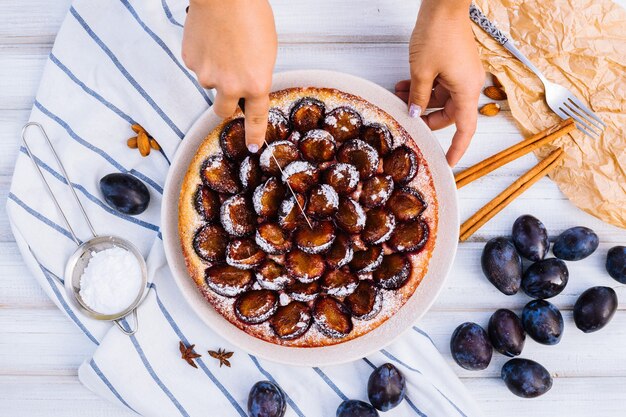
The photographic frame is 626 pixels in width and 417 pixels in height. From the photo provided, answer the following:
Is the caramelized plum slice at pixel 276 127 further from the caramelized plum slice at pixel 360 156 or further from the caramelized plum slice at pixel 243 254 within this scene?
the caramelized plum slice at pixel 243 254

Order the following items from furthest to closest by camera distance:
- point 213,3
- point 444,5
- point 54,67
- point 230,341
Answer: point 54,67
point 230,341
point 444,5
point 213,3

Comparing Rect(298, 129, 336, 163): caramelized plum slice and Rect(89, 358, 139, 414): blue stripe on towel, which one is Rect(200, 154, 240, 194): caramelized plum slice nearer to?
Rect(298, 129, 336, 163): caramelized plum slice

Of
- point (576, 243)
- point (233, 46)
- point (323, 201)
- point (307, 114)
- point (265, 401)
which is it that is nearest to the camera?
point (233, 46)

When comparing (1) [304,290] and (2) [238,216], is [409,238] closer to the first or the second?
(1) [304,290]

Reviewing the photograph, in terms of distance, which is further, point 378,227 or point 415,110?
point 415,110

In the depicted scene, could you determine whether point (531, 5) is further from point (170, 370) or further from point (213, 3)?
point (170, 370)

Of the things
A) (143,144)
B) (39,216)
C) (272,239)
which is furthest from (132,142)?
(272,239)

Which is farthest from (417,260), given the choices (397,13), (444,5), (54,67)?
(54,67)

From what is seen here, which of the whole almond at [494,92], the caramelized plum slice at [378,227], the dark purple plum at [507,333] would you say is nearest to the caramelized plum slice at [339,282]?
the caramelized plum slice at [378,227]
